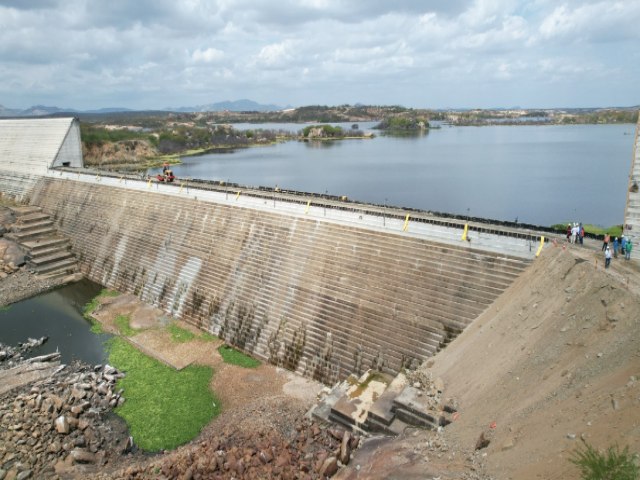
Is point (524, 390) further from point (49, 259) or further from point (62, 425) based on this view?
point (49, 259)

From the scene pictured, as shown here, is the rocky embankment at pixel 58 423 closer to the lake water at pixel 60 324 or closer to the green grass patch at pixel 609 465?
the lake water at pixel 60 324

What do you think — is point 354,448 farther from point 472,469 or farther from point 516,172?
point 516,172

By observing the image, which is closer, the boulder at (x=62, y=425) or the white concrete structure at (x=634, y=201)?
the white concrete structure at (x=634, y=201)

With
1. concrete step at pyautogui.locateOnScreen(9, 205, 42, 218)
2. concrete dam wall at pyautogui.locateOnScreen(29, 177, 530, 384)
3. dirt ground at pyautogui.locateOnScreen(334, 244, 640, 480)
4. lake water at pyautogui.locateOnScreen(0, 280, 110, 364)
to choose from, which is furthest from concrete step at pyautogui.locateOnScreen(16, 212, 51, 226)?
dirt ground at pyautogui.locateOnScreen(334, 244, 640, 480)

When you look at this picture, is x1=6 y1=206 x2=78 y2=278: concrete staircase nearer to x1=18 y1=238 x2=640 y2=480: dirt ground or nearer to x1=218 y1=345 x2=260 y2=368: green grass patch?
x1=218 y1=345 x2=260 y2=368: green grass patch

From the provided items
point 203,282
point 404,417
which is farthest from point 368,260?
point 203,282

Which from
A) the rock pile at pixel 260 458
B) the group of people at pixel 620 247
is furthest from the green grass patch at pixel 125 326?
the group of people at pixel 620 247

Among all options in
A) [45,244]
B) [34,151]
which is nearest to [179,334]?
Result: [45,244]
